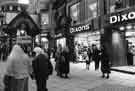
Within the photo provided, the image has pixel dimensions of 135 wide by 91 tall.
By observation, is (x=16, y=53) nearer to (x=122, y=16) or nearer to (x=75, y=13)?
(x=122, y=16)

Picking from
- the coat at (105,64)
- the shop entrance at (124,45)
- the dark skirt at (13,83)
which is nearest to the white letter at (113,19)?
the shop entrance at (124,45)

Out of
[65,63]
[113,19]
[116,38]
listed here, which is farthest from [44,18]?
[65,63]

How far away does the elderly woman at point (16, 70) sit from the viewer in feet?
15.9

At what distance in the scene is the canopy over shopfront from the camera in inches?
1304

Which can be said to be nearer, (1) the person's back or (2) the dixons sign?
(1) the person's back

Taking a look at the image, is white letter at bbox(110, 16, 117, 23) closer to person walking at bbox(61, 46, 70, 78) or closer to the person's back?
person walking at bbox(61, 46, 70, 78)

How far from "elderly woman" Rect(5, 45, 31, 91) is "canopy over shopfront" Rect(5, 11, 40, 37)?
1110 inches

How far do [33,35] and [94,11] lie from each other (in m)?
14.6

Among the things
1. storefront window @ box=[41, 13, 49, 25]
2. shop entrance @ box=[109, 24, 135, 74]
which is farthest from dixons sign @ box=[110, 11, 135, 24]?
storefront window @ box=[41, 13, 49, 25]

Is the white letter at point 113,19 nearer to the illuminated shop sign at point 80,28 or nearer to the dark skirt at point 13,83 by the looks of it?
the illuminated shop sign at point 80,28

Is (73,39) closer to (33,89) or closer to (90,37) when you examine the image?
(90,37)

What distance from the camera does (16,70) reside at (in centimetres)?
485

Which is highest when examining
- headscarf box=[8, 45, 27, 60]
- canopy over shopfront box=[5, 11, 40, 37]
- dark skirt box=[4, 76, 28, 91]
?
canopy over shopfront box=[5, 11, 40, 37]

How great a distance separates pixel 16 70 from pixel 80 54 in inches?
695
